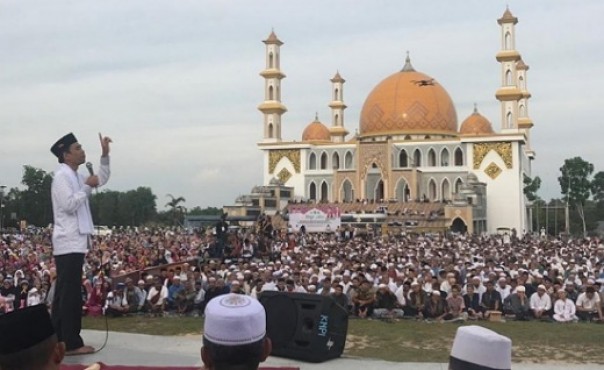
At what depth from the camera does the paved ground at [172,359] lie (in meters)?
5.31

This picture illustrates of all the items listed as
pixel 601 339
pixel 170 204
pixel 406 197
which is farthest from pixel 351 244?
Result: pixel 170 204

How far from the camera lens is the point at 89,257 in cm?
1811

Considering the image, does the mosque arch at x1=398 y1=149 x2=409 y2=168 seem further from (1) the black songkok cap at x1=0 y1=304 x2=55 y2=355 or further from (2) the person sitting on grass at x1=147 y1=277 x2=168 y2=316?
Answer: (1) the black songkok cap at x1=0 y1=304 x2=55 y2=355

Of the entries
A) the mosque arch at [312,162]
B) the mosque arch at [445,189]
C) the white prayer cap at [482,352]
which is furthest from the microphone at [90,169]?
the mosque arch at [312,162]

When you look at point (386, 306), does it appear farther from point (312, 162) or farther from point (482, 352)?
point (312, 162)

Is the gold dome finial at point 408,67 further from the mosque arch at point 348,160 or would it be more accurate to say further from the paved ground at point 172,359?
the paved ground at point 172,359

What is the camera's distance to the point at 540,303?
34.8 feet

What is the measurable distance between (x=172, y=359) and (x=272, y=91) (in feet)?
162

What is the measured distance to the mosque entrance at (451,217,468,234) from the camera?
1655 inches

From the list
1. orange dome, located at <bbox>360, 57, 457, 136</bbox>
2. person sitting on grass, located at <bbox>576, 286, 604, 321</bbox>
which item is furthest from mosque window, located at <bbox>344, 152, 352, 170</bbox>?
person sitting on grass, located at <bbox>576, 286, 604, 321</bbox>

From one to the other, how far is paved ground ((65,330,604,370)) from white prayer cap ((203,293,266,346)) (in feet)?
9.79

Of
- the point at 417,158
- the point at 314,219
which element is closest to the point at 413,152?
the point at 417,158

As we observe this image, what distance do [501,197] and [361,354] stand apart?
144ft

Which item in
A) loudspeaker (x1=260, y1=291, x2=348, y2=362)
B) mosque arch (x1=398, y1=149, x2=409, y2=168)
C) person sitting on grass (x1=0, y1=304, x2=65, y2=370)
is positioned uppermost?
mosque arch (x1=398, y1=149, x2=409, y2=168)
